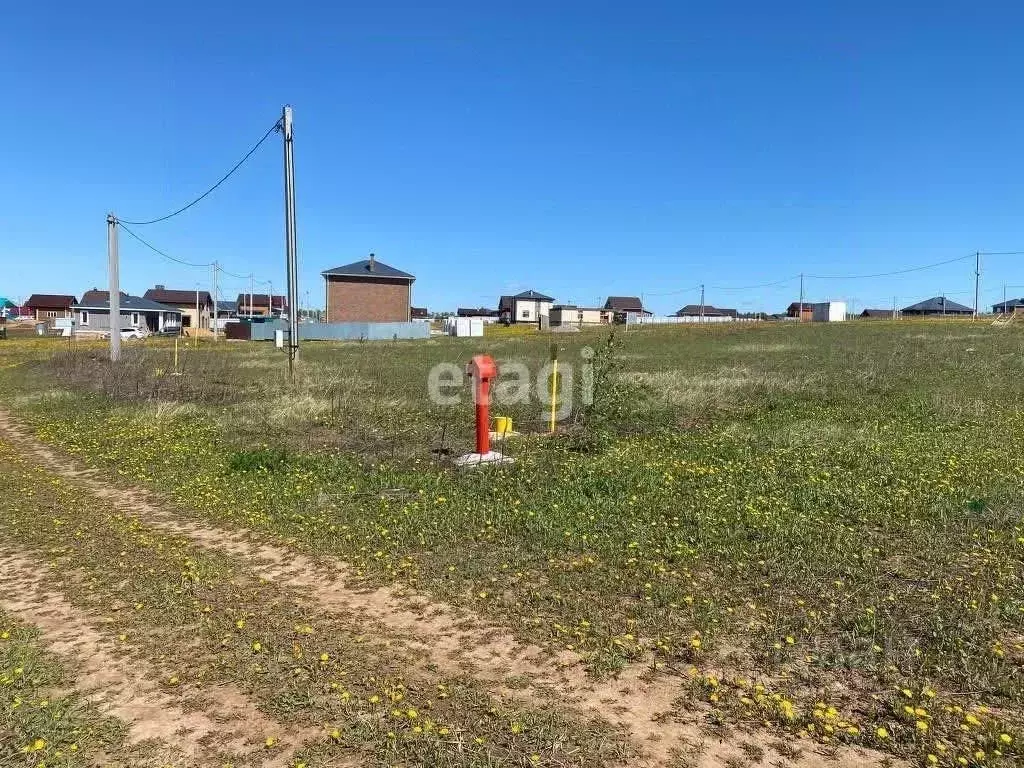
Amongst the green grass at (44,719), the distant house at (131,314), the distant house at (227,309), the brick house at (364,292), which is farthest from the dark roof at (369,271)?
the green grass at (44,719)

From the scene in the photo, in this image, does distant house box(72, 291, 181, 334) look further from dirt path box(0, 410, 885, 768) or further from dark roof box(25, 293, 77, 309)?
dirt path box(0, 410, 885, 768)

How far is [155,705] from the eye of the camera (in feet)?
11.4

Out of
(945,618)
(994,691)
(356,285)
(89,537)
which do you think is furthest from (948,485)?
(356,285)

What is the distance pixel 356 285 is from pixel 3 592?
61355 millimetres

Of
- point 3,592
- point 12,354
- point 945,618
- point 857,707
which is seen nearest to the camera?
point 857,707

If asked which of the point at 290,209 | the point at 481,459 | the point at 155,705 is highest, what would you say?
the point at 290,209

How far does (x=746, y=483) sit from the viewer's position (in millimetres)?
7531

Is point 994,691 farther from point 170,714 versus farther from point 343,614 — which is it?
point 170,714

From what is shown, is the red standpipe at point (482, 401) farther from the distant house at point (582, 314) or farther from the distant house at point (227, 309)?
the distant house at point (227, 309)

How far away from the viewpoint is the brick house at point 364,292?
2514 inches

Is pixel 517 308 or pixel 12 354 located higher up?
pixel 517 308

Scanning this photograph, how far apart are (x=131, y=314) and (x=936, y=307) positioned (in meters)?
122

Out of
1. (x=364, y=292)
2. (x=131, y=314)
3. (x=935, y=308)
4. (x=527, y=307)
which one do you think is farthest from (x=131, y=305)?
(x=935, y=308)

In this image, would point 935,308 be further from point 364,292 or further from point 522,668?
point 522,668
